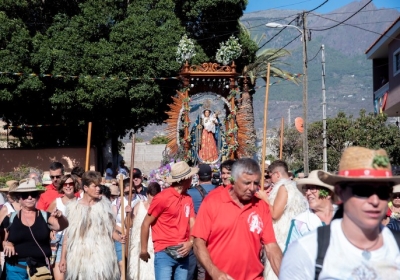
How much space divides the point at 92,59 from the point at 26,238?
21590 mm

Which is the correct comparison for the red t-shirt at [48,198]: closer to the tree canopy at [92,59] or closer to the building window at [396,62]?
Result: the tree canopy at [92,59]

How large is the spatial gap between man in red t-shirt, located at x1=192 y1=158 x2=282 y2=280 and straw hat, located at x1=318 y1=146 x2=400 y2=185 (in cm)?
262

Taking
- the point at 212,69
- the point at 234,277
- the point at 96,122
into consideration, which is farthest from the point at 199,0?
the point at 234,277

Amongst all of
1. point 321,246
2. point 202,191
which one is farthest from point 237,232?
point 202,191

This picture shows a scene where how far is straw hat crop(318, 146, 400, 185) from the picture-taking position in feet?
12.0

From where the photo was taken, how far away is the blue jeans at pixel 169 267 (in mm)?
8945

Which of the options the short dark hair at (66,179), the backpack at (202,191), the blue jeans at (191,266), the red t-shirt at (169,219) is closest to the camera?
the red t-shirt at (169,219)

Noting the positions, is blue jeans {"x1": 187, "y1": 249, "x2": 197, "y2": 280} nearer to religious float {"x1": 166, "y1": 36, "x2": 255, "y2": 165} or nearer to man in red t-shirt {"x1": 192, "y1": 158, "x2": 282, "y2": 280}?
man in red t-shirt {"x1": 192, "y1": 158, "x2": 282, "y2": 280}

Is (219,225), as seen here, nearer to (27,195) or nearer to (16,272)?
(27,195)

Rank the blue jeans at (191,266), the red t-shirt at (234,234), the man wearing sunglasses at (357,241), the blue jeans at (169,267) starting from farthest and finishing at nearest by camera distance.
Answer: the blue jeans at (191,266) → the blue jeans at (169,267) → the red t-shirt at (234,234) → the man wearing sunglasses at (357,241)

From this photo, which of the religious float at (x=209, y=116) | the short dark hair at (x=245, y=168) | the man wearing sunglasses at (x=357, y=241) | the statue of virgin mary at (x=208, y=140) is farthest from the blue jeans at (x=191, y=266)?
the statue of virgin mary at (x=208, y=140)

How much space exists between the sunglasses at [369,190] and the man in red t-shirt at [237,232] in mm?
2709

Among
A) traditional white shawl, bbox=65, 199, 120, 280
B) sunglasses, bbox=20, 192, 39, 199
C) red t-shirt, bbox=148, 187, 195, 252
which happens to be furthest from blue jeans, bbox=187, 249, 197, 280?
sunglasses, bbox=20, 192, 39, 199

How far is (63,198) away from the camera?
10.5 m
